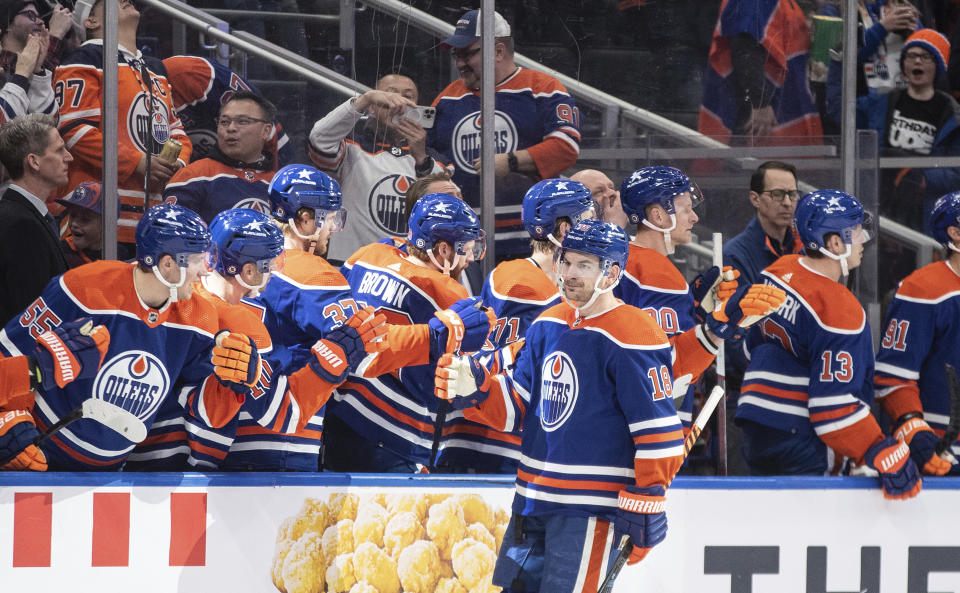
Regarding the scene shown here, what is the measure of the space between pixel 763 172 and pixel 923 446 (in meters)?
1.38

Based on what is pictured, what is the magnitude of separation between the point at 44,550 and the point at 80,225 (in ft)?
4.16

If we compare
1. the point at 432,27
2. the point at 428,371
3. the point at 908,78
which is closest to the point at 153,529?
the point at 428,371

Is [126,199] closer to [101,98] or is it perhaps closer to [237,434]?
[101,98]

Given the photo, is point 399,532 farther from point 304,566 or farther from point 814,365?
point 814,365

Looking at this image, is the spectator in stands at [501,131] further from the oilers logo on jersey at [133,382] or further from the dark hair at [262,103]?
the oilers logo on jersey at [133,382]

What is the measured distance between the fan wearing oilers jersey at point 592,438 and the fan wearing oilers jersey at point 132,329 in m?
0.96

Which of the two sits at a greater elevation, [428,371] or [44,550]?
[428,371]

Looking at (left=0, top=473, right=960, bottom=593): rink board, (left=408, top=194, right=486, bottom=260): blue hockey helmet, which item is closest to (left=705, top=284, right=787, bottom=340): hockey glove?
(left=0, top=473, right=960, bottom=593): rink board

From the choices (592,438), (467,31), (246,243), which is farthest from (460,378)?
(467,31)

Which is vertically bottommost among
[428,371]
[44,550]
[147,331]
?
[44,550]

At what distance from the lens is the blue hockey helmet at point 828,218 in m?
4.28

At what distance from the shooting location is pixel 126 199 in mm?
4387

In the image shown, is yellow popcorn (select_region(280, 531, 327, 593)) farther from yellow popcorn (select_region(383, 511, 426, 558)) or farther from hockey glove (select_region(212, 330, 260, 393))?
hockey glove (select_region(212, 330, 260, 393))

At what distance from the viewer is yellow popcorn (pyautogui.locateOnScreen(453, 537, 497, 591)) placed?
3.79 metres
